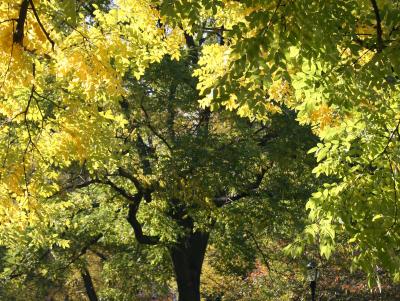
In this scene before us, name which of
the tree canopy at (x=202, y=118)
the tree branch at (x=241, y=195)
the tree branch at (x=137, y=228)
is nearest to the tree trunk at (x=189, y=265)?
the tree canopy at (x=202, y=118)

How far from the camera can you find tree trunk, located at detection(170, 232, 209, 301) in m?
14.1

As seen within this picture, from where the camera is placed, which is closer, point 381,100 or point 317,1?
point 317,1

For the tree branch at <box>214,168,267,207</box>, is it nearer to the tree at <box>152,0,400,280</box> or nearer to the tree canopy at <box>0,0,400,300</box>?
the tree canopy at <box>0,0,400,300</box>

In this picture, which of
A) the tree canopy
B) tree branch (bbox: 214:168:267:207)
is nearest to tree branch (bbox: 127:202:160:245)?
the tree canopy

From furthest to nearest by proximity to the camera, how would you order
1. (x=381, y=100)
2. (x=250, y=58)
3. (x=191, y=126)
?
(x=191, y=126), (x=381, y=100), (x=250, y=58)

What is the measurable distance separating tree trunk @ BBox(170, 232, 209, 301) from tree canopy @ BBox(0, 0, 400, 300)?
0.04 meters

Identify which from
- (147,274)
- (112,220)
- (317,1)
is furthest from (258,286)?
(317,1)

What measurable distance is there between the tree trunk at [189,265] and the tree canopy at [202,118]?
0.04 m

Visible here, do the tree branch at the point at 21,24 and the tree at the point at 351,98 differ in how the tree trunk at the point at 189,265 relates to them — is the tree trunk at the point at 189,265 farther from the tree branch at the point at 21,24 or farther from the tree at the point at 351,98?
the tree branch at the point at 21,24

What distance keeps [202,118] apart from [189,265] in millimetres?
4514

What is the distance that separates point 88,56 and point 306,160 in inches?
285

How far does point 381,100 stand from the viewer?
5215mm

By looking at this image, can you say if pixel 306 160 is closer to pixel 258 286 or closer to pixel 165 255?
pixel 165 255

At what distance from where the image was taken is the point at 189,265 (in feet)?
47.5
